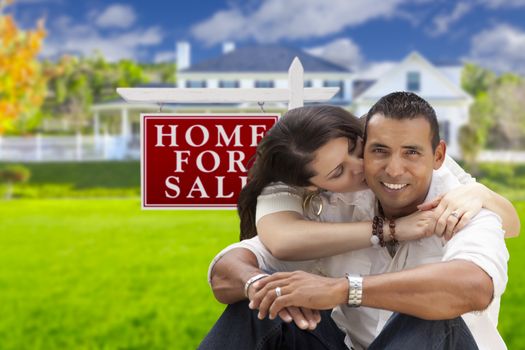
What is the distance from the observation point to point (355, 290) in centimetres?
167

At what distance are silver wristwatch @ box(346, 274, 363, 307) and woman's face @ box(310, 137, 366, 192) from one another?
324mm

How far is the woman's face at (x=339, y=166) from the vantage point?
188 centimetres

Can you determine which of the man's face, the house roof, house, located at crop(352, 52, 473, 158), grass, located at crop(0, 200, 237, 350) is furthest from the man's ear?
the house roof

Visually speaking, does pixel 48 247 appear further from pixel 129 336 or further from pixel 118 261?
pixel 129 336

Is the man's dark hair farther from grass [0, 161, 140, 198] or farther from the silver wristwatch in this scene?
grass [0, 161, 140, 198]

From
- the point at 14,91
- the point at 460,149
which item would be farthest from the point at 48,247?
the point at 460,149

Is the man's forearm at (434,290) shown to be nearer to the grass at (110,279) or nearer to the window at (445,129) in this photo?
the grass at (110,279)

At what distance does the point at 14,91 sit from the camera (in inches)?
559

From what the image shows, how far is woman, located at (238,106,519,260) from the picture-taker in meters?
1.82

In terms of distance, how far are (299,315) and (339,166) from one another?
0.41m

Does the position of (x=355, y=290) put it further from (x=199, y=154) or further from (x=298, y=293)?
(x=199, y=154)

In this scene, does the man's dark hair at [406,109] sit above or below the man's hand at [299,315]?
above

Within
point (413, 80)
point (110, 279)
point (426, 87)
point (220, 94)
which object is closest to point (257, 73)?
point (413, 80)

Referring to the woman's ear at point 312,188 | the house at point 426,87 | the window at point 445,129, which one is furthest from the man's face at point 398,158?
the house at point 426,87
